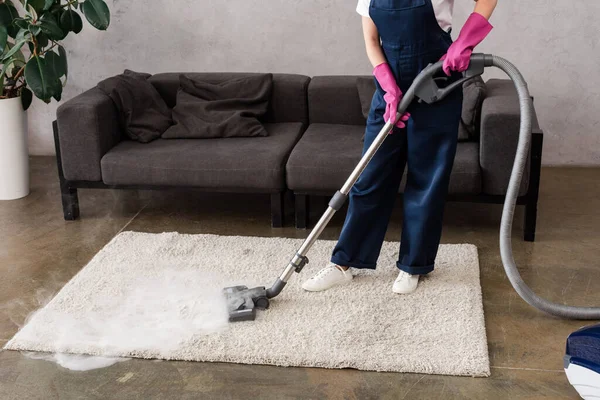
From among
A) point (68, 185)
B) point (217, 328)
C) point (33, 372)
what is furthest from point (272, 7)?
point (33, 372)

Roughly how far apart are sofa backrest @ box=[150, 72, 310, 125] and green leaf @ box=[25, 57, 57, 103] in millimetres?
559

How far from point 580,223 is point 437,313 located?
1.18m

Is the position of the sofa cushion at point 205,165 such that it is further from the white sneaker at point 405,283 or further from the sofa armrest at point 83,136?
the white sneaker at point 405,283

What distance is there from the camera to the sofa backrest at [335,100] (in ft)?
13.5

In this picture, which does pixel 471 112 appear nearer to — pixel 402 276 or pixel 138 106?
pixel 402 276

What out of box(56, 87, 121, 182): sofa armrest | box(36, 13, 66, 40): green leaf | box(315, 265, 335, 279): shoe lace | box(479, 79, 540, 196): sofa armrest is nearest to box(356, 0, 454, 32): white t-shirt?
box(479, 79, 540, 196): sofa armrest

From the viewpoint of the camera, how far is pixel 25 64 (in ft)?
13.4

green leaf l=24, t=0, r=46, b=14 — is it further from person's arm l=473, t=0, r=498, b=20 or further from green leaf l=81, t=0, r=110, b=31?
person's arm l=473, t=0, r=498, b=20

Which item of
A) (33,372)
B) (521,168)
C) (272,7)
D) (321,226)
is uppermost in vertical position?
(272,7)

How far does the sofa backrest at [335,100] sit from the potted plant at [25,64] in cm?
110

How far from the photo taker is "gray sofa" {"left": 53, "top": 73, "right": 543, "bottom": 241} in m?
3.49

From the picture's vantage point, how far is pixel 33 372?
2652 millimetres

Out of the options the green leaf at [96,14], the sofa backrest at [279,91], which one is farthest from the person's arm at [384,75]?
the green leaf at [96,14]

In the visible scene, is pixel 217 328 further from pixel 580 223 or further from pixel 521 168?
pixel 580 223
